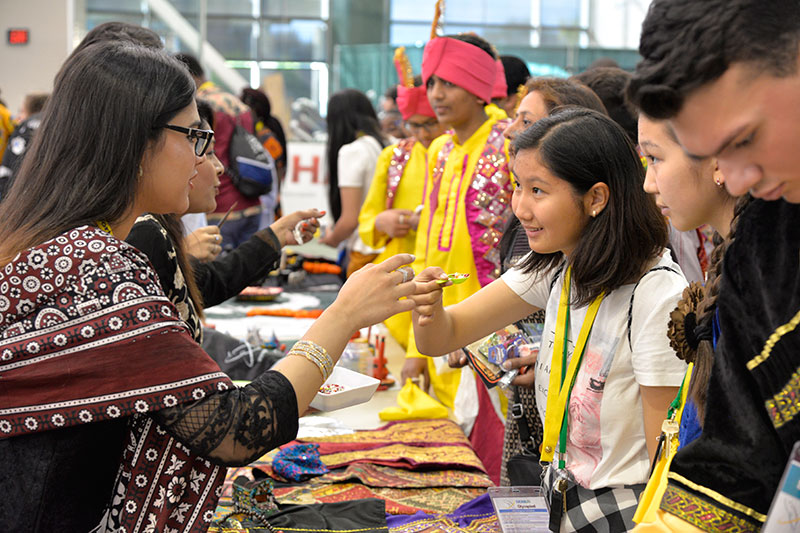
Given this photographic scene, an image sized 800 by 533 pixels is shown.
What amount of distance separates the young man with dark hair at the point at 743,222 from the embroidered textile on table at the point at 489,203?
211cm

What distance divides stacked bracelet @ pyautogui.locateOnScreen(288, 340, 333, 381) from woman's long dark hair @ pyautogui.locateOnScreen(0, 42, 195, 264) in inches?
15.4

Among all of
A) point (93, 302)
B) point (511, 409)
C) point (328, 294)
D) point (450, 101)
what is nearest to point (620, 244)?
point (511, 409)

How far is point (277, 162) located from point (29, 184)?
526cm

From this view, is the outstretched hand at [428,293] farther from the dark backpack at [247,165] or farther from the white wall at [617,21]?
the white wall at [617,21]

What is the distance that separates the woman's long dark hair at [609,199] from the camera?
168 cm

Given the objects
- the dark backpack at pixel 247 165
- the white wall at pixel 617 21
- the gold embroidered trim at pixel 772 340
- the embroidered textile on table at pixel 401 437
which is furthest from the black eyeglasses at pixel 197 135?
the white wall at pixel 617 21

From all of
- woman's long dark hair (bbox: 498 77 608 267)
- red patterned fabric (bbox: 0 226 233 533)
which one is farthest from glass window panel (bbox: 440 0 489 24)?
red patterned fabric (bbox: 0 226 233 533)

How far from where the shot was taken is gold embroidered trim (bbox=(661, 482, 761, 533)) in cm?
90

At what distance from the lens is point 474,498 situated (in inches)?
85.0

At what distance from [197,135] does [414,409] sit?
1.56m

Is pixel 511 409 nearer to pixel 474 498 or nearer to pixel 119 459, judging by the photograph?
pixel 474 498

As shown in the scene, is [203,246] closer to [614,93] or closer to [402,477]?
[402,477]

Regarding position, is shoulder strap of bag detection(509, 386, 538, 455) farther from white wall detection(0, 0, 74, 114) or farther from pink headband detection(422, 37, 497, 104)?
white wall detection(0, 0, 74, 114)

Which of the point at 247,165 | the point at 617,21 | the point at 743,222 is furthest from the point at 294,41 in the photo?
the point at 743,222
